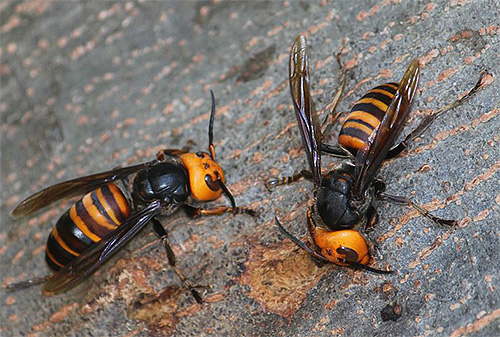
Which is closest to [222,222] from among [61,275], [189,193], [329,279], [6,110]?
[189,193]

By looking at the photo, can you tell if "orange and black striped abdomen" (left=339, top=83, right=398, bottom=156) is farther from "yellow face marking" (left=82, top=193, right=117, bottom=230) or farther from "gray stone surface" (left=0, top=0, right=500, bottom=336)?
"yellow face marking" (left=82, top=193, right=117, bottom=230)

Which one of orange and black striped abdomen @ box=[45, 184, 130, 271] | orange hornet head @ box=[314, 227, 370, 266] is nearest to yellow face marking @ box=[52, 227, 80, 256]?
orange and black striped abdomen @ box=[45, 184, 130, 271]

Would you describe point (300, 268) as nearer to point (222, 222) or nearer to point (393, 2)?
point (222, 222)

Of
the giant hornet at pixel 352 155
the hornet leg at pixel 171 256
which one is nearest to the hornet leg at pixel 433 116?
the giant hornet at pixel 352 155

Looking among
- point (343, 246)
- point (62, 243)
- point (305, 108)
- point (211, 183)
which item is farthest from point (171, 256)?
point (305, 108)

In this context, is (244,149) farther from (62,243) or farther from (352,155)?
(62,243)

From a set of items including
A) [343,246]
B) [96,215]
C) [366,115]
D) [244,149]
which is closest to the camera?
[343,246]

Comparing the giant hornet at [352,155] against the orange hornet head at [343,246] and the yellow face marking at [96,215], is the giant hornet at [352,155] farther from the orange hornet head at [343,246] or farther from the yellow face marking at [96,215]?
the yellow face marking at [96,215]
